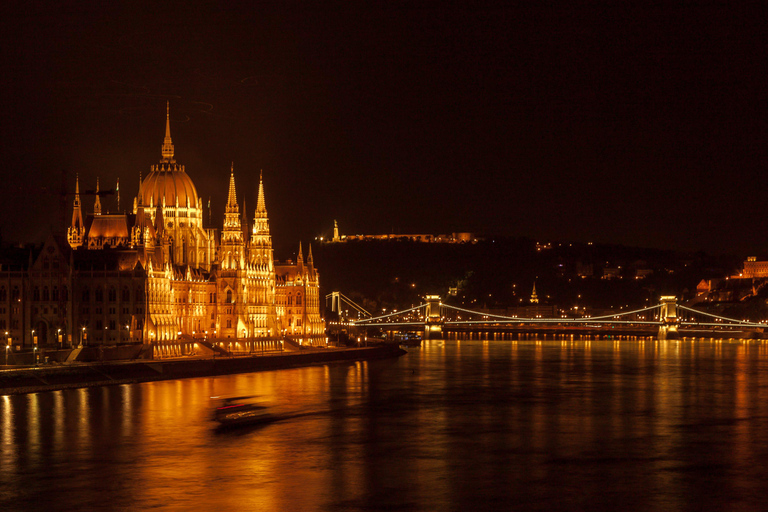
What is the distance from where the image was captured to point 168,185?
84.7 m

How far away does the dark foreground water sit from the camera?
1196 inches

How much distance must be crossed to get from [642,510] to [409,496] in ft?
19.8

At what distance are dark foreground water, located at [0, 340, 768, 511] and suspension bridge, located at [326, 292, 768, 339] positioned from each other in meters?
64.2

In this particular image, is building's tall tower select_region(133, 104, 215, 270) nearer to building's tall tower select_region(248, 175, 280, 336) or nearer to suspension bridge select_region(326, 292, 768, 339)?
building's tall tower select_region(248, 175, 280, 336)

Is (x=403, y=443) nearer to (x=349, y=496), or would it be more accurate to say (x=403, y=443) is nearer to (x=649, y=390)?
(x=349, y=496)

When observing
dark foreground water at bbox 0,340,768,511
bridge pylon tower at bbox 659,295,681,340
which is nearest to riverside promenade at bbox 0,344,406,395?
dark foreground water at bbox 0,340,768,511

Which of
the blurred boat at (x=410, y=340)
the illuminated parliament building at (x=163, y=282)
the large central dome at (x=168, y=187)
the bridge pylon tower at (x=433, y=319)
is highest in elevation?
the large central dome at (x=168, y=187)

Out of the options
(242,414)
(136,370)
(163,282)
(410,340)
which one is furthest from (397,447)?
(410,340)

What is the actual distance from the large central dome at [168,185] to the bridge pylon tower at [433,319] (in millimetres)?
52072

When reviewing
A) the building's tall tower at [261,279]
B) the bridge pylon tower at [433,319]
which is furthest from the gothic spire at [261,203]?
the bridge pylon tower at [433,319]

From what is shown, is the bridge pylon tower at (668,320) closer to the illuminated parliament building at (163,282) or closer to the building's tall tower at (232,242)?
the illuminated parliament building at (163,282)

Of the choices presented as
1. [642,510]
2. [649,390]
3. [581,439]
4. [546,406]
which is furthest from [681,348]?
[642,510]

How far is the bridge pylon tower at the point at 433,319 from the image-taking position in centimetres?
13812

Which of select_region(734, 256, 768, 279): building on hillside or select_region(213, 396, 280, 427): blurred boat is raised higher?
select_region(734, 256, 768, 279): building on hillside
